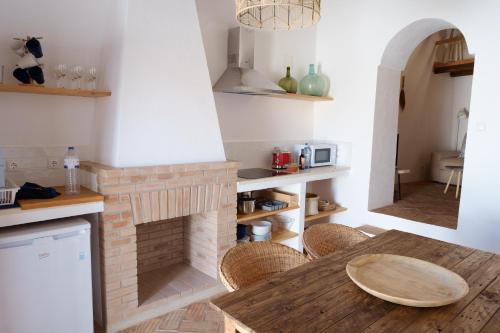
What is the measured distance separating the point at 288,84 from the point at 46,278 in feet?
8.79

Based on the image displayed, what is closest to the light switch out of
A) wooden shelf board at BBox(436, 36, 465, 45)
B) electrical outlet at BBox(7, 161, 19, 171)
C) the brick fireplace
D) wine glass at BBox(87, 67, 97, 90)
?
the brick fireplace

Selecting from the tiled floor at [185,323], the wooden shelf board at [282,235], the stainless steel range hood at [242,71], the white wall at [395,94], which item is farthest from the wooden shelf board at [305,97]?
the tiled floor at [185,323]

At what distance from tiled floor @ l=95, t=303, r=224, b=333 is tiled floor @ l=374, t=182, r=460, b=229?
216cm

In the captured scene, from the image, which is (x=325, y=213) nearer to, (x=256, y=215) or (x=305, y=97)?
(x=256, y=215)

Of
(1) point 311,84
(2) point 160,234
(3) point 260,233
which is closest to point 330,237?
(3) point 260,233

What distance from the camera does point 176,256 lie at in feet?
10.0

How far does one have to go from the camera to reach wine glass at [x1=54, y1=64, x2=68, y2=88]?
7.15ft

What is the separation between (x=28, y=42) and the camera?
2010 mm

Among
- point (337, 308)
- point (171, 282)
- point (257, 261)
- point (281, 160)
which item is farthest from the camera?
point (281, 160)

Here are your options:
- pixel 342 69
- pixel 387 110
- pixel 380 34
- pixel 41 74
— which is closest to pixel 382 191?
pixel 387 110

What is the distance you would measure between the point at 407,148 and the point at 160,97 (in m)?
4.82

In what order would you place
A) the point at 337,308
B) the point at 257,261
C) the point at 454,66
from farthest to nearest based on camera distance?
the point at 454,66 → the point at 257,261 → the point at 337,308

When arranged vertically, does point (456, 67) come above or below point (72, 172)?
above

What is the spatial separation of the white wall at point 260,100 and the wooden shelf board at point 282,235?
2.41 feet
